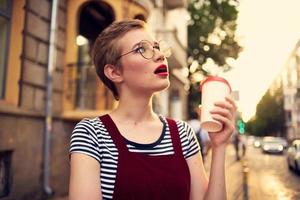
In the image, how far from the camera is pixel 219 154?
5.94ft

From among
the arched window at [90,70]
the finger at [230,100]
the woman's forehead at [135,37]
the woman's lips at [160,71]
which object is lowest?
the finger at [230,100]

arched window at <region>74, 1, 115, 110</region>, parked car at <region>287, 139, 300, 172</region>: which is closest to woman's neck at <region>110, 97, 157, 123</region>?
arched window at <region>74, 1, 115, 110</region>

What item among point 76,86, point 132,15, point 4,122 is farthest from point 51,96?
point 132,15

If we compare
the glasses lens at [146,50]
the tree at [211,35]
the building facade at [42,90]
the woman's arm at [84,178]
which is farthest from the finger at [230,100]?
the tree at [211,35]

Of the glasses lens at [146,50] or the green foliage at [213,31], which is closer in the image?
the glasses lens at [146,50]

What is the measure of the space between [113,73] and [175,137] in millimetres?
411

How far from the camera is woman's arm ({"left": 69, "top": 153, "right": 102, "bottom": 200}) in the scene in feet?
5.17

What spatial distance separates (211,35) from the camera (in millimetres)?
27406

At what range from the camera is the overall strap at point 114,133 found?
1654mm

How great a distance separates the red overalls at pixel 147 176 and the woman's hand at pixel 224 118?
7.8 inches

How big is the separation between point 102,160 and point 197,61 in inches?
1046

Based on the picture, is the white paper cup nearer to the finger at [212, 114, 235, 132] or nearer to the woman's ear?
the finger at [212, 114, 235, 132]

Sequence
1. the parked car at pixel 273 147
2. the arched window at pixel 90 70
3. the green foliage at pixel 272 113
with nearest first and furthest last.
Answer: the arched window at pixel 90 70 → the parked car at pixel 273 147 → the green foliage at pixel 272 113

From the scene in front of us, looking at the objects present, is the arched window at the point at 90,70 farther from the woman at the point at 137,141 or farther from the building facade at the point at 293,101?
the building facade at the point at 293,101
